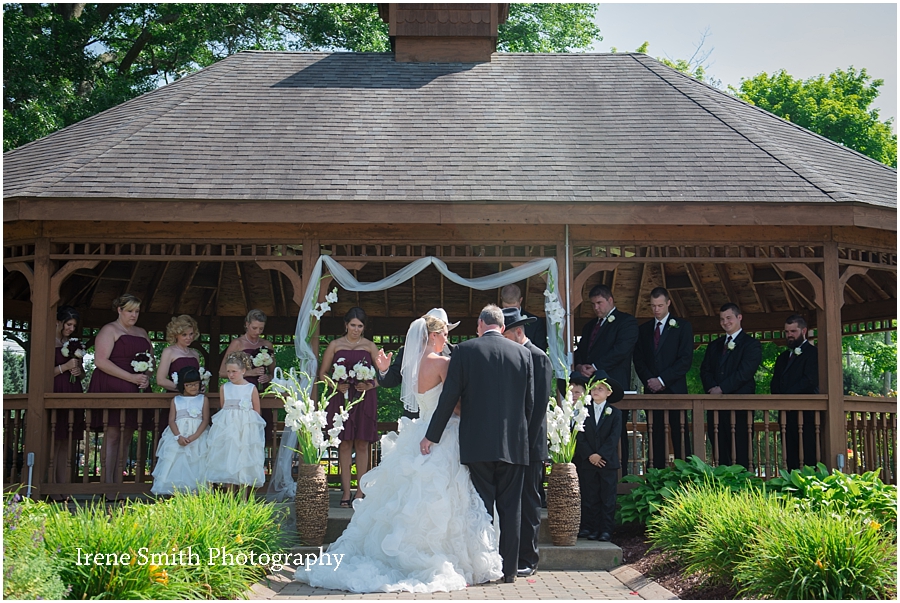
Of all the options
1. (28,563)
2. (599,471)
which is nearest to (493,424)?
(599,471)

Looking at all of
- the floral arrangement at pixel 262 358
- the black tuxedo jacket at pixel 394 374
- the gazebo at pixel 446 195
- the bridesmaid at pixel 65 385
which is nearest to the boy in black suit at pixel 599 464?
the gazebo at pixel 446 195

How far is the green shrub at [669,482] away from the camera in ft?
28.0

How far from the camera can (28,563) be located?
18.2 feet

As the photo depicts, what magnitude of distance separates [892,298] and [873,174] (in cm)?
252

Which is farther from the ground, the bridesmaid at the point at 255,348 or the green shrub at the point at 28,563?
the bridesmaid at the point at 255,348

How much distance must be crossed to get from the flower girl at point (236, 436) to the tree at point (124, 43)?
11358mm

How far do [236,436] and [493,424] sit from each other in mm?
2951

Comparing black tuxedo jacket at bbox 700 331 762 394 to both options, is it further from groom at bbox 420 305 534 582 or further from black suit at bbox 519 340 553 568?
groom at bbox 420 305 534 582

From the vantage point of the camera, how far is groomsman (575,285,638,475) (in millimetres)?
9727

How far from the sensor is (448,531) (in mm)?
7000

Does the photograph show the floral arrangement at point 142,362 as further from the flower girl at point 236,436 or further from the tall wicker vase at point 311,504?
the tall wicker vase at point 311,504

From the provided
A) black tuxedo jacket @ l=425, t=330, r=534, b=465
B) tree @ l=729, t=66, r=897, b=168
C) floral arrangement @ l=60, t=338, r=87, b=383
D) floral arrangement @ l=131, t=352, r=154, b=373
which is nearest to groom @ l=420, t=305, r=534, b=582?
black tuxedo jacket @ l=425, t=330, r=534, b=465

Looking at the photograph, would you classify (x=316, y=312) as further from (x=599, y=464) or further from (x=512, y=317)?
(x=599, y=464)

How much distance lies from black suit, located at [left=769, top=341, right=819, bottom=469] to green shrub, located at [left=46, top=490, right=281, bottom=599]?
607 centimetres
